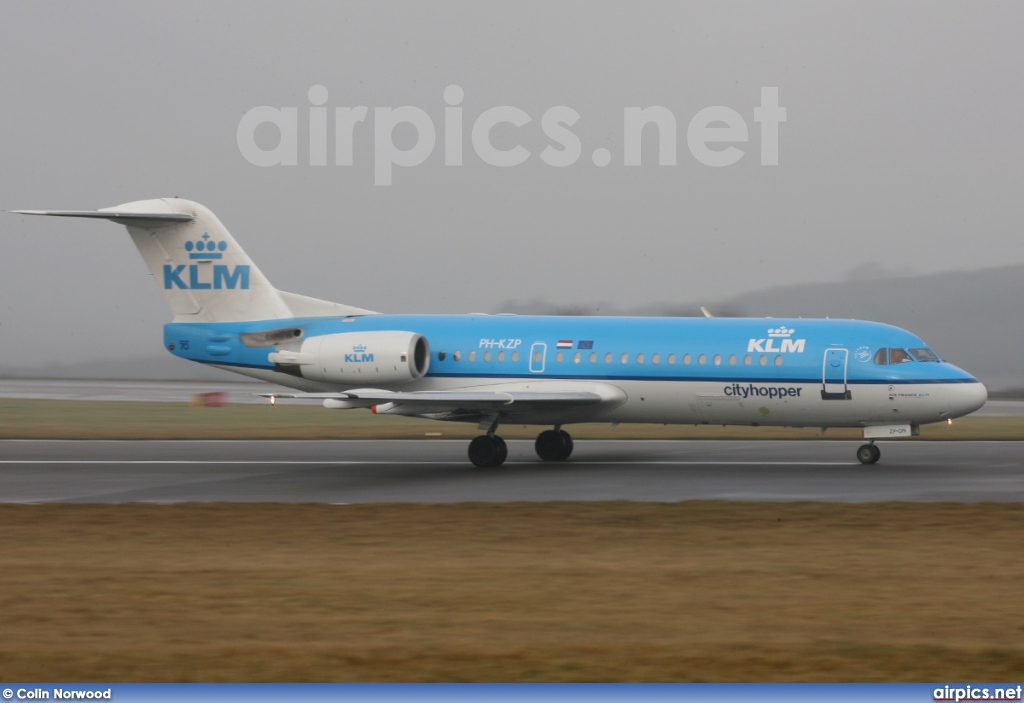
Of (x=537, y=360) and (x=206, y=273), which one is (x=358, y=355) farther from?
(x=206, y=273)

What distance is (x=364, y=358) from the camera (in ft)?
84.6

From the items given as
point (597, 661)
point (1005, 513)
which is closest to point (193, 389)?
point (1005, 513)

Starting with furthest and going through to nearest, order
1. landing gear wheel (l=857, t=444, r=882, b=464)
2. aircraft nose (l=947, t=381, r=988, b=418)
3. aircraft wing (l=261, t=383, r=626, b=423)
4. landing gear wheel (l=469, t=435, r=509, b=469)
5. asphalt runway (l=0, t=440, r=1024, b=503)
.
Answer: landing gear wheel (l=469, t=435, r=509, b=469) → landing gear wheel (l=857, t=444, r=882, b=464) → aircraft nose (l=947, t=381, r=988, b=418) → aircraft wing (l=261, t=383, r=626, b=423) → asphalt runway (l=0, t=440, r=1024, b=503)

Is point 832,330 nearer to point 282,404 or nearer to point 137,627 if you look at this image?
point 137,627

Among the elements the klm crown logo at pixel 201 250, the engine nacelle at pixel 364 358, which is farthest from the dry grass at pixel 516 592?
the klm crown logo at pixel 201 250

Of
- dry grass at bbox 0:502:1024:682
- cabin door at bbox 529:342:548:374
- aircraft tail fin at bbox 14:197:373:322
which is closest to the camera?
dry grass at bbox 0:502:1024:682

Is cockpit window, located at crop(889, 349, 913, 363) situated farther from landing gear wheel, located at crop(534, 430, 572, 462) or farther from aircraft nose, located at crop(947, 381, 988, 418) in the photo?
landing gear wheel, located at crop(534, 430, 572, 462)

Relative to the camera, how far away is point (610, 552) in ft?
45.8

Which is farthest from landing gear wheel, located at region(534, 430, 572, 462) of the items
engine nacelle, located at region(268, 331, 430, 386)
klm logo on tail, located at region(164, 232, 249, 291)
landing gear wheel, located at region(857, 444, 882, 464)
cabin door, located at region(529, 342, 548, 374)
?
klm logo on tail, located at region(164, 232, 249, 291)

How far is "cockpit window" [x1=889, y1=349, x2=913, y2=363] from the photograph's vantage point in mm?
23422

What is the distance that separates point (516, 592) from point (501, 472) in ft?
41.1

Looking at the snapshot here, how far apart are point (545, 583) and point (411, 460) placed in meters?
15.0

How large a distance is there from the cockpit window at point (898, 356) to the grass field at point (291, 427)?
984 cm

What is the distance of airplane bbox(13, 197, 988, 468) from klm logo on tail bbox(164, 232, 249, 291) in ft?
0.10
